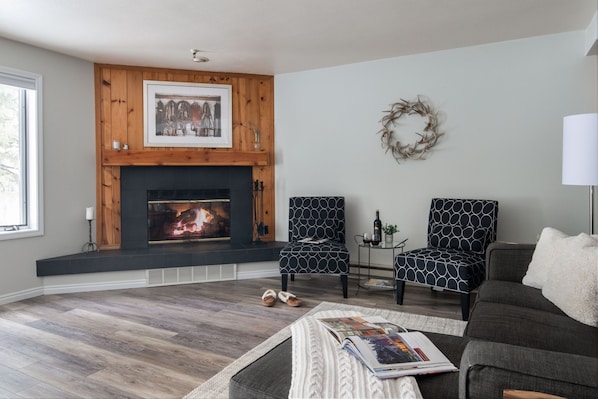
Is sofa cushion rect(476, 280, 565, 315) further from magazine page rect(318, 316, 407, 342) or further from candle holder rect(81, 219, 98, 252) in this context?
candle holder rect(81, 219, 98, 252)

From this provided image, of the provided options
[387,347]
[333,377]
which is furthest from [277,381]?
[387,347]

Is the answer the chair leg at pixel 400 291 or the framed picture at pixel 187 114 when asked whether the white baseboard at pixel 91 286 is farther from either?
the chair leg at pixel 400 291

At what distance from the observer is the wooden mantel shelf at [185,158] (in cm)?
441

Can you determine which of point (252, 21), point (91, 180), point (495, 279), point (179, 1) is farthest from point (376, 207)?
point (91, 180)

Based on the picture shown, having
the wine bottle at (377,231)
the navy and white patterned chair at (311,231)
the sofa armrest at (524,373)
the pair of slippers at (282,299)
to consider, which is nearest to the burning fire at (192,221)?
the navy and white patterned chair at (311,231)

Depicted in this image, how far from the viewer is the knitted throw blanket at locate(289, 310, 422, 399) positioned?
129 centimetres

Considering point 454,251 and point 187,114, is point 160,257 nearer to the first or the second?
point 187,114

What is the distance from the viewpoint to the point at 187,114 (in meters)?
4.69

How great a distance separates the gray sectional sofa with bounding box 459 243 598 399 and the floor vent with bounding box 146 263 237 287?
104 inches

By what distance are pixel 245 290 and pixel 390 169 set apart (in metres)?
1.87

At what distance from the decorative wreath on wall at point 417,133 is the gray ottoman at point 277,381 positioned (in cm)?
283

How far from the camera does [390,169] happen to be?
4.36 meters

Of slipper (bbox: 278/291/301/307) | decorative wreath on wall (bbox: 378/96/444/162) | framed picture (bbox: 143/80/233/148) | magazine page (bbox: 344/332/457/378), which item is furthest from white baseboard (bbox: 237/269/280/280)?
magazine page (bbox: 344/332/457/378)

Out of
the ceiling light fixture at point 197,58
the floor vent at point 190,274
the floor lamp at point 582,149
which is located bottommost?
the floor vent at point 190,274
